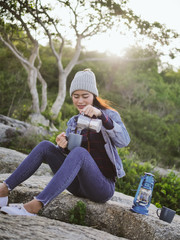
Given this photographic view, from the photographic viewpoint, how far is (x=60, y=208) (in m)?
2.61

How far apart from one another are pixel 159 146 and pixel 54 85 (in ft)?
31.1

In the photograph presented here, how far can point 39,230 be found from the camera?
1799mm

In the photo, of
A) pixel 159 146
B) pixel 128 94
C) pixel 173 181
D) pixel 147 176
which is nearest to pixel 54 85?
pixel 128 94

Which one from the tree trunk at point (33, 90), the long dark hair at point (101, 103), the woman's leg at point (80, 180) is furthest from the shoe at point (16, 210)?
the tree trunk at point (33, 90)

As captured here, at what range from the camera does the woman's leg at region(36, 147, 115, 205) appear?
2.23 meters

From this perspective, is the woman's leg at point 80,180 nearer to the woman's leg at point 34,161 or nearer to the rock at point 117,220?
the rock at point 117,220

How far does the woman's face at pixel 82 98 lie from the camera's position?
2750mm

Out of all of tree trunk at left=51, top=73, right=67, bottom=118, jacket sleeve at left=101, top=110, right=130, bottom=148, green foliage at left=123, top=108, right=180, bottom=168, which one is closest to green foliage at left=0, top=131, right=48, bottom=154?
tree trunk at left=51, top=73, right=67, bottom=118

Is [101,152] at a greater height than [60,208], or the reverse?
[101,152]

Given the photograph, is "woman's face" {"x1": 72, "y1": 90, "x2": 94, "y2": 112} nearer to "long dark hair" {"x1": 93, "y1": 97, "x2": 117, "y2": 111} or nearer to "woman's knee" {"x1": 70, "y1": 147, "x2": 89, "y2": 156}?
"long dark hair" {"x1": 93, "y1": 97, "x2": 117, "y2": 111}

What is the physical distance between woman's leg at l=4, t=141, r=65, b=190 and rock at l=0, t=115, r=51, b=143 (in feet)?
16.7

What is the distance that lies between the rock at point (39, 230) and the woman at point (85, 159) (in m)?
0.22

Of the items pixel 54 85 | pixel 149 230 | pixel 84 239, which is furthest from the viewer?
pixel 54 85

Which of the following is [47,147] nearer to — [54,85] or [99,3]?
[99,3]
